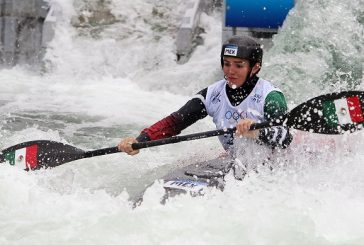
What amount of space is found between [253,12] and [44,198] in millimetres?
7138

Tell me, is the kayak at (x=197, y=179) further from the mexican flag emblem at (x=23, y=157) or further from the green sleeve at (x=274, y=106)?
the mexican flag emblem at (x=23, y=157)

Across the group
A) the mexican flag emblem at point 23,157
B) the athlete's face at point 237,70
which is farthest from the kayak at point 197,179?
the mexican flag emblem at point 23,157

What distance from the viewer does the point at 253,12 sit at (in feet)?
33.6

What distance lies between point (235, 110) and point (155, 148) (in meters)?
2.38

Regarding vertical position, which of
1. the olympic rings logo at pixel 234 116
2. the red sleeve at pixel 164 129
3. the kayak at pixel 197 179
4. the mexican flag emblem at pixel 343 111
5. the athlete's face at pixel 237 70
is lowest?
the kayak at pixel 197 179

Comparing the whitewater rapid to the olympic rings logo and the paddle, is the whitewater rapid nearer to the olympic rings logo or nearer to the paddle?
the paddle

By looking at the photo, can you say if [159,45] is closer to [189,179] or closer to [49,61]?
[49,61]

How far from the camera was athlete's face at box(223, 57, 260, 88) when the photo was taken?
13.2 feet

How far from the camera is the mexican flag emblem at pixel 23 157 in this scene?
448 centimetres

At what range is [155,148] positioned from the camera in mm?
6426

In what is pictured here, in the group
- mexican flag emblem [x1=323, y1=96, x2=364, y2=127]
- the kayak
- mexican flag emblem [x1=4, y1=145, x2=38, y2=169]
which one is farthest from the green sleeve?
mexican flag emblem [x1=4, y1=145, x2=38, y2=169]

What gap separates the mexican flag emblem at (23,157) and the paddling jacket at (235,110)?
914mm

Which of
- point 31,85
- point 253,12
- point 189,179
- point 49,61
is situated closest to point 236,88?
point 189,179

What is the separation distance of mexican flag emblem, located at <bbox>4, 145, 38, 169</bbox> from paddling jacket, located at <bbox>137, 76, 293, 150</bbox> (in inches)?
36.0
